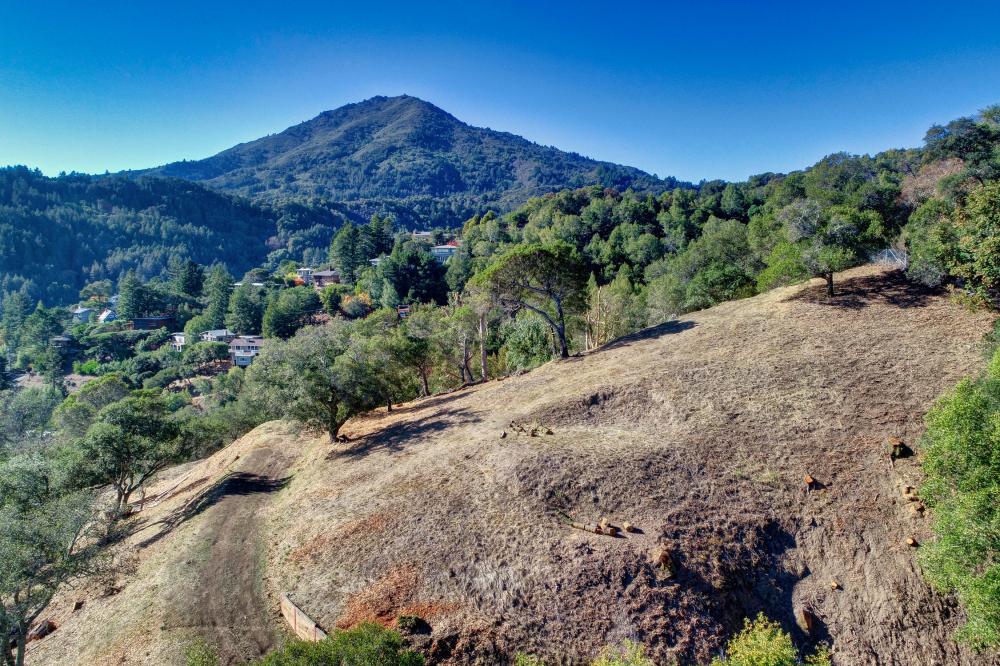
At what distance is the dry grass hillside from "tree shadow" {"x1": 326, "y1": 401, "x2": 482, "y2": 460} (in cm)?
21

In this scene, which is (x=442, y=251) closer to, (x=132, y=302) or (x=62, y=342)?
(x=132, y=302)

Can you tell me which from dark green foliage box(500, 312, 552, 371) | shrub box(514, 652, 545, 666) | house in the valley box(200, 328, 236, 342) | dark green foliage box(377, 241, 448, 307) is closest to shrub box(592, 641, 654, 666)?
shrub box(514, 652, 545, 666)

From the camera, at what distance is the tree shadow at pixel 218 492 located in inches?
931

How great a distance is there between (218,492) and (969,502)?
2984 cm

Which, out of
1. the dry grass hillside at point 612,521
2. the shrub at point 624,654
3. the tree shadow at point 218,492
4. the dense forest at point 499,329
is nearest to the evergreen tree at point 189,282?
the dense forest at point 499,329

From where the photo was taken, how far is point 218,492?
83.4 feet

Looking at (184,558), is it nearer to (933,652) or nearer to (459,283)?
(933,652)

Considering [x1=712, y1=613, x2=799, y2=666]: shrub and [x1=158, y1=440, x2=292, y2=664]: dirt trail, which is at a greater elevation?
[x1=712, y1=613, x2=799, y2=666]: shrub

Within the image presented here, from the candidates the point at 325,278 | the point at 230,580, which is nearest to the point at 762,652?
the point at 230,580

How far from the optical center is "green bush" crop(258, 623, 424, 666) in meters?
9.41

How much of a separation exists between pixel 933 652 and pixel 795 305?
2046 cm

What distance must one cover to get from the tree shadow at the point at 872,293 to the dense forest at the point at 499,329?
79cm

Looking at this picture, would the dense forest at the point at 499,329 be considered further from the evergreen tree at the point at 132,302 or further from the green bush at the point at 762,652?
the green bush at the point at 762,652

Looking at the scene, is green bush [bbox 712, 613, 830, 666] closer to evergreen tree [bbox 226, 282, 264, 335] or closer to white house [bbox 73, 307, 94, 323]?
evergreen tree [bbox 226, 282, 264, 335]
